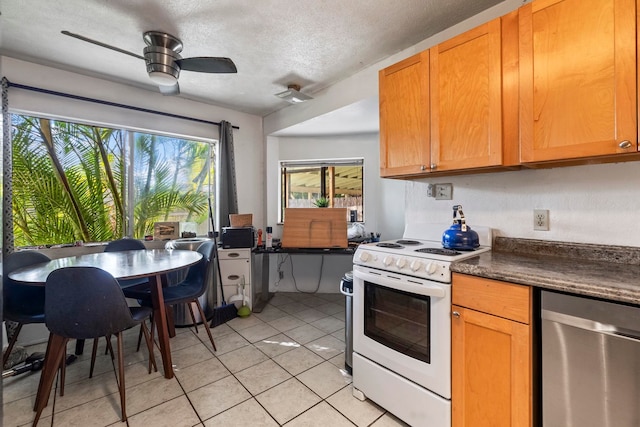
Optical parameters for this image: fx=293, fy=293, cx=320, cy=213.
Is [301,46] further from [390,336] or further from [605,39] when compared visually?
[390,336]

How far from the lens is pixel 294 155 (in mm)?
4000

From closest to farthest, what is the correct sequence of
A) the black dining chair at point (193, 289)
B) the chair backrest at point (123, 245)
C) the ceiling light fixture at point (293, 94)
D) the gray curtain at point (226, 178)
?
the black dining chair at point (193, 289) → the chair backrest at point (123, 245) → the ceiling light fixture at point (293, 94) → the gray curtain at point (226, 178)

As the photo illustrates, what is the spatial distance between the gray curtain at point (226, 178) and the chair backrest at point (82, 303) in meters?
1.86

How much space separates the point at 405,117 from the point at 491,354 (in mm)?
1463

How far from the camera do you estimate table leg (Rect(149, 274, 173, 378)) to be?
2.02 metres

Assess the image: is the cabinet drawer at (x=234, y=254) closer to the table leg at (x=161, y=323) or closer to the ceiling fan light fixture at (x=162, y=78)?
the table leg at (x=161, y=323)

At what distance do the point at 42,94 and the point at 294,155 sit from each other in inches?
99.9

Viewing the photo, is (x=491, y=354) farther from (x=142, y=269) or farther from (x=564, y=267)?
(x=142, y=269)

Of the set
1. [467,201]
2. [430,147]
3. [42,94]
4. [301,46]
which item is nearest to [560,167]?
[467,201]

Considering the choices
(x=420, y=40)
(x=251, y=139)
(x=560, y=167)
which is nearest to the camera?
(x=560, y=167)

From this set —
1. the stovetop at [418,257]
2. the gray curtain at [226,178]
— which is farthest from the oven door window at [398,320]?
the gray curtain at [226,178]

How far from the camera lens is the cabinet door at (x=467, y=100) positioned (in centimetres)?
161

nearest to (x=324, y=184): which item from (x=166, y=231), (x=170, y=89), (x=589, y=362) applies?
(x=166, y=231)

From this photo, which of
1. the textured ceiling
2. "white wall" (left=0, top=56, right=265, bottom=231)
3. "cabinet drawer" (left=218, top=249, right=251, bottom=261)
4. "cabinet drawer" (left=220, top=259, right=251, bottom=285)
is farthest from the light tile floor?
the textured ceiling
